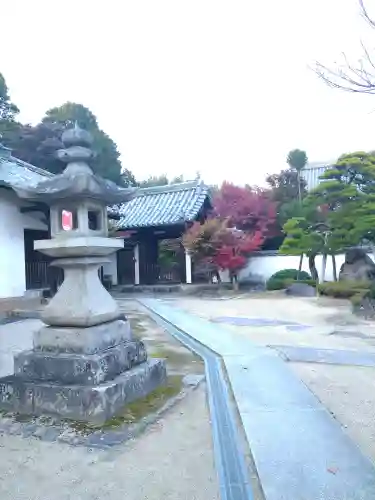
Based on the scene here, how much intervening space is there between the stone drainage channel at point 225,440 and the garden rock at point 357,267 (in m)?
9.81

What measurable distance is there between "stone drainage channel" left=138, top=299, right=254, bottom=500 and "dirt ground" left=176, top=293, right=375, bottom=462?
0.89m

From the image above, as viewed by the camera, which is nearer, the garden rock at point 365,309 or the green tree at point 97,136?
the garden rock at point 365,309

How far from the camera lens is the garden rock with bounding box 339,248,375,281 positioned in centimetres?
1345

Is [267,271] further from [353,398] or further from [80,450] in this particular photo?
[80,450]

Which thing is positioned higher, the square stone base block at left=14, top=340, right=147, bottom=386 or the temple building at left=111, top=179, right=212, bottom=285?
the temple building at left=111, top=179, right=212, bottom=285

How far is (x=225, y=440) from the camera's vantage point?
3.00 metres

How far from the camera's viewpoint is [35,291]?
10406 mm

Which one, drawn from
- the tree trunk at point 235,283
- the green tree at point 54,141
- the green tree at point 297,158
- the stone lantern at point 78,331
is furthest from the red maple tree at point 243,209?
the stone lantern at point 78,331

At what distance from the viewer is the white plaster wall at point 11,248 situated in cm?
977

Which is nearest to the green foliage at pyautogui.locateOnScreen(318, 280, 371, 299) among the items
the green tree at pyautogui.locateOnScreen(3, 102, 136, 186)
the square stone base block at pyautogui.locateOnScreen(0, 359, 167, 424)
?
the square stone base block at pyautogui.locateOnScreen(0, 359, 167, 424)

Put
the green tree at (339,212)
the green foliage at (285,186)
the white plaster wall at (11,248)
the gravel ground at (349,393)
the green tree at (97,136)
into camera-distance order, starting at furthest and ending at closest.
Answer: the green tree at (97,136) < the green foliage at (285,186) < the green tree at (339,212) < the white plaster wall at (11,248) < the gravel ground at (349,393)

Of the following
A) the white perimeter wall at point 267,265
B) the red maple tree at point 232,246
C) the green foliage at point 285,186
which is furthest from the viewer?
the green foliage at point 285,186

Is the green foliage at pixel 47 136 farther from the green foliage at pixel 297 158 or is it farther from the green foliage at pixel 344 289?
the green foliage at pixel 344 289

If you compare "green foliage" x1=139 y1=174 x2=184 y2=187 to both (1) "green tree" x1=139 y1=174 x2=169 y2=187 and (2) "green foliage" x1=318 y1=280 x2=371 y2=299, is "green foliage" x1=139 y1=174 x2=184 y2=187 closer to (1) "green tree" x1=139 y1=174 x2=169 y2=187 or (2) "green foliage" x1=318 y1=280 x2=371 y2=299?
(1) "green tree" x1=139 y1=174 x2=169 y2=187
